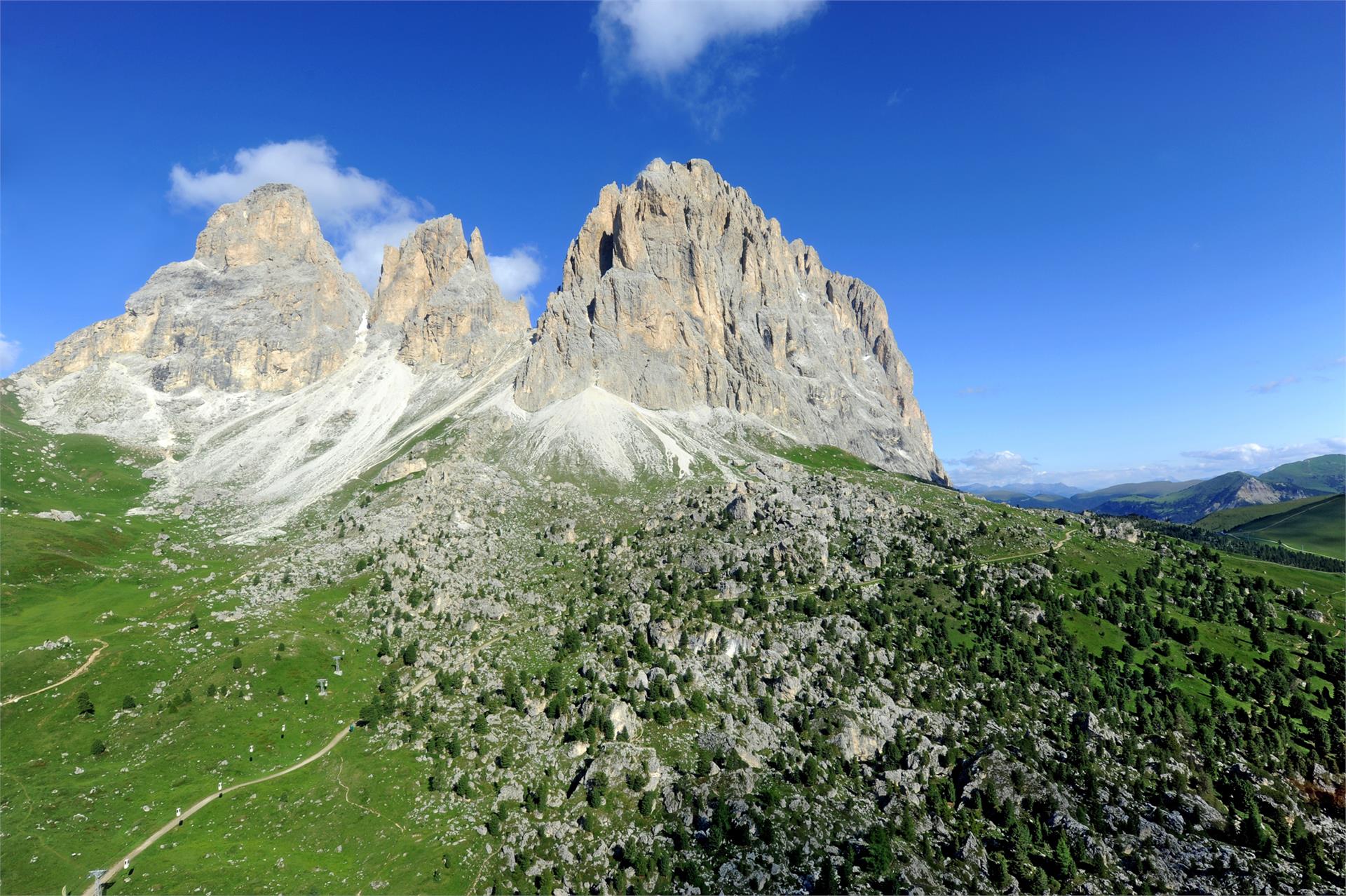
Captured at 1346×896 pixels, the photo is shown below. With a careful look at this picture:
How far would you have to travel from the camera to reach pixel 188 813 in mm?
73562

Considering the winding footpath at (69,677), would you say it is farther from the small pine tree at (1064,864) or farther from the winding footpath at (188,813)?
the small pine tree at (1064,864)

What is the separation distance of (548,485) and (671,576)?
230ft

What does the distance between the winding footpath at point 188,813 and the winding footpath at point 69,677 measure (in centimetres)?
4318

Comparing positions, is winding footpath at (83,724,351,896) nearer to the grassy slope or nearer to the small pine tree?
the grassy slope

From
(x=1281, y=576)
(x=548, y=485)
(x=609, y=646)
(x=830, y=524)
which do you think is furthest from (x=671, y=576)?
(x=1281, y=576)

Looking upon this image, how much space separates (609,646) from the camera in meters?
116

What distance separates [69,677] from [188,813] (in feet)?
152

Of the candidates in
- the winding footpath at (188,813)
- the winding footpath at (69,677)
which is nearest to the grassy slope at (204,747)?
the winding footpath at (188,813)

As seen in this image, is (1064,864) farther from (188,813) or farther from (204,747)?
(204,747)

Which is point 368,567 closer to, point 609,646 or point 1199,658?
point 609,646

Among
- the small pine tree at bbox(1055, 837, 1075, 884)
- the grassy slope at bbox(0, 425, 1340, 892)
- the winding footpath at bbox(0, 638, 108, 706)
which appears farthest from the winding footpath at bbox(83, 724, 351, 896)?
the small pine tree at bbox(1055, 837, 1075, 884)

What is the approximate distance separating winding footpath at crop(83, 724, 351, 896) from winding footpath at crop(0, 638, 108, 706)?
4318cm

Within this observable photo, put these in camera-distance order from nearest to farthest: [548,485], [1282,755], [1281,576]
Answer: [1282,755] < [1281,576] < [548,485]

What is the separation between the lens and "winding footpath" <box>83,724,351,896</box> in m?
61.2
